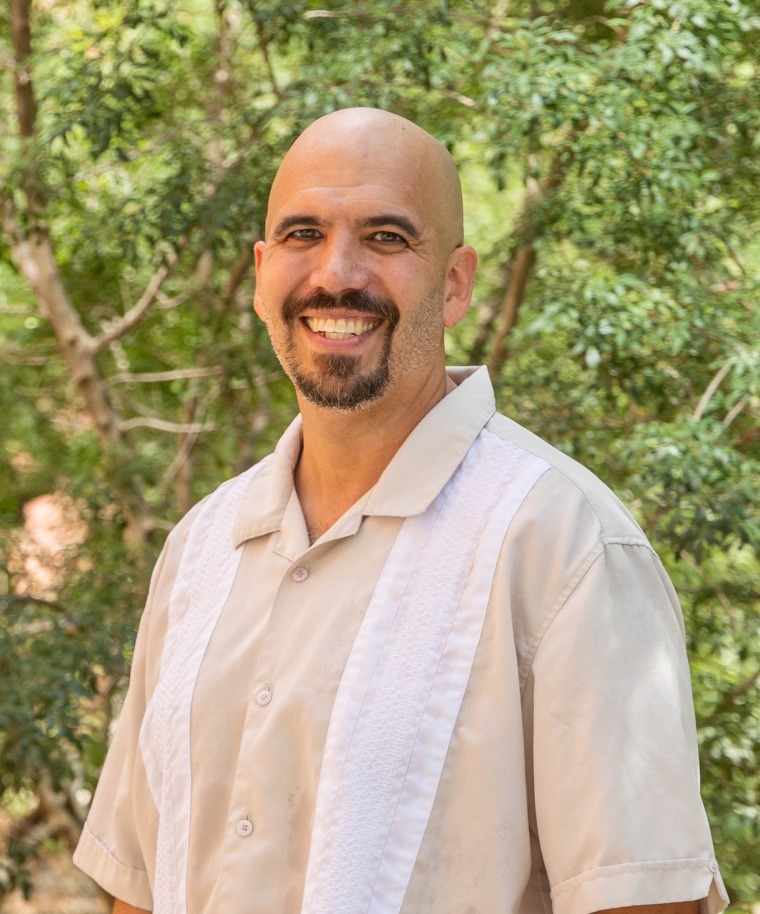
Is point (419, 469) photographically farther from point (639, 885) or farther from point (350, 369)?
point (639, 885)

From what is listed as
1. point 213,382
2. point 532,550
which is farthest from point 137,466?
point 532,550

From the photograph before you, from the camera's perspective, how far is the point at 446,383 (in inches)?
72.4

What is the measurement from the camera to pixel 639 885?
1355 millimetres

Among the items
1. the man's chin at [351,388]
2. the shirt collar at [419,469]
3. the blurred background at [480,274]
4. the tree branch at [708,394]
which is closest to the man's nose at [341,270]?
the man's chin at [351,388]

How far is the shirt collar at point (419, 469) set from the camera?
1634mm

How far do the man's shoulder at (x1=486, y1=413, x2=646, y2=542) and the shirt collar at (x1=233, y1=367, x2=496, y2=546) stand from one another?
0.47 ft

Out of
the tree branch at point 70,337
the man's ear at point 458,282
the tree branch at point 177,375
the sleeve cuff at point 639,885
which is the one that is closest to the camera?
the sleeve cuff at point 639,885

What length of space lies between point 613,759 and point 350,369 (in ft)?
2.21

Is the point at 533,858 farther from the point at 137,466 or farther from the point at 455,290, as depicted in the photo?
the point at 137,466

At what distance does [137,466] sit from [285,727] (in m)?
3.10

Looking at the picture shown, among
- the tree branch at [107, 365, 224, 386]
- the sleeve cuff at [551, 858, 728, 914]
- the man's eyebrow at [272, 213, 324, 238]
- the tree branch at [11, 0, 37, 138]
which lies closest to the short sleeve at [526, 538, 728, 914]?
the sleeve cuff at [551, 858, 728, 914]

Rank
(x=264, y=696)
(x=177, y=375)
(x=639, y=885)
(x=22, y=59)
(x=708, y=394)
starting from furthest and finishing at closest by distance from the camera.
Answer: (x=177, y=375) < (x=22, y=59) < (x=708, y=394) < (x=264, y=696) < (x=639, y=885)

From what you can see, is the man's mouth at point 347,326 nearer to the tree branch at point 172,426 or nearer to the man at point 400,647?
the man at point 400,647

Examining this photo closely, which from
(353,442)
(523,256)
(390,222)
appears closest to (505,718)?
(353,442)
